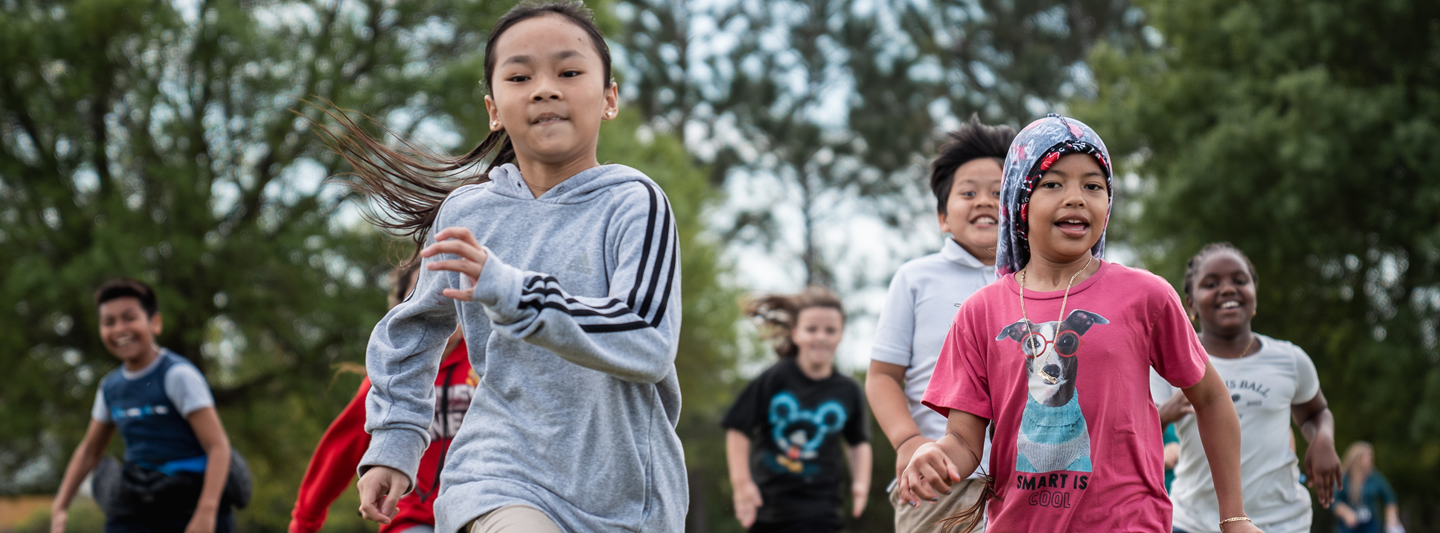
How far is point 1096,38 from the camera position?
2630cm

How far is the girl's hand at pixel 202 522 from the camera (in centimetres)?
610

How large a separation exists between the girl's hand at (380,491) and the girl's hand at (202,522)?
12.5ft

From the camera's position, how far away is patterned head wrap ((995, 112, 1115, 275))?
2.97m

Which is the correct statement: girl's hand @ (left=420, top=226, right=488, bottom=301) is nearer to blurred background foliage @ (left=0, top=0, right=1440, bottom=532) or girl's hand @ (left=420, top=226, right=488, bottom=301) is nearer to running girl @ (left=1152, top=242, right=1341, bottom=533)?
running girl @ (left=1152, top=242, right=1341, bottom=533)

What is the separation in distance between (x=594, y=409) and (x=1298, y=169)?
15.2 meters

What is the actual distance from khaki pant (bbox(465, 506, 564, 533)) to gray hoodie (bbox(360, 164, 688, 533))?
0.02 metres

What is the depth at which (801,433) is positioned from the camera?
7098 mm

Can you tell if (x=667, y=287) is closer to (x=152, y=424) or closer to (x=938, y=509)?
(x=938, y=509)

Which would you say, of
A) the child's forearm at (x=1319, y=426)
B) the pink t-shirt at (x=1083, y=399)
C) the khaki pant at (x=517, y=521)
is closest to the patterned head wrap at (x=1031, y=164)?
the pink t-shirt at (x=1083, y=399)

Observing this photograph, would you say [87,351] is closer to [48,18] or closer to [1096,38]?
[48,18]

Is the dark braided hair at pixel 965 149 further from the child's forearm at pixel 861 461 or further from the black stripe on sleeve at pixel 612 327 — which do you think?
the child's forearm at pixel 861 461

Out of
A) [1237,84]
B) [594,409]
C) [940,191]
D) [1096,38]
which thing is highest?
[1096,38]

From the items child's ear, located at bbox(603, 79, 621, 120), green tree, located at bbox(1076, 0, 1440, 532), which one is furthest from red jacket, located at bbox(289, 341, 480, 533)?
green tree, located at bbox(1076, 0, 1440, 532)

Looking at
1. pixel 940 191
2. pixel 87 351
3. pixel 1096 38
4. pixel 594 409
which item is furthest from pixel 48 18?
pixel 1096 38
